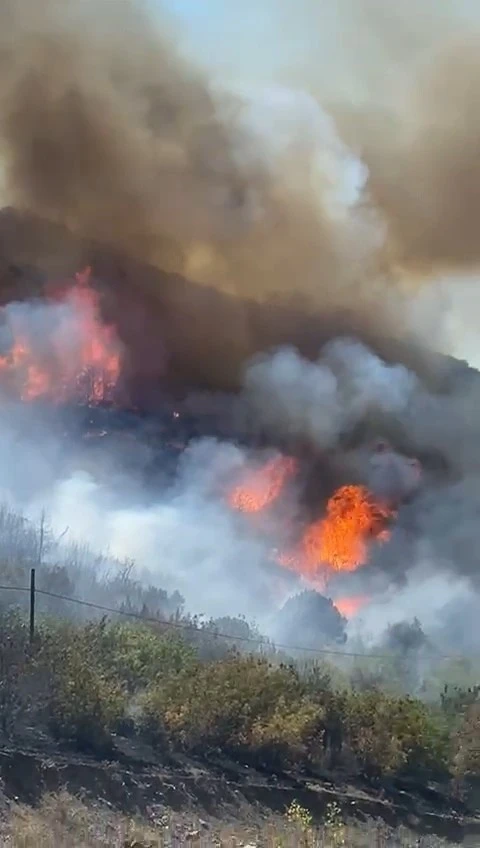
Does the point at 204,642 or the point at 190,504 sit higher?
the point at 190,504

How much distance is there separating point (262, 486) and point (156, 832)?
4874 centimetres

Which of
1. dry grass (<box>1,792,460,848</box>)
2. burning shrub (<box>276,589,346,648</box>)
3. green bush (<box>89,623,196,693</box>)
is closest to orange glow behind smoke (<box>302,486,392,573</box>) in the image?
burning shrub (<box>276,589,346,648</box>)

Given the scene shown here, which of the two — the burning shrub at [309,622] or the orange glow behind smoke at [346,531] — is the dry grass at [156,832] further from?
the orange glow behind smoke at [346,531]

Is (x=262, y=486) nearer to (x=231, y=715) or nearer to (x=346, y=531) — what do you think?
(x=346, y=531)

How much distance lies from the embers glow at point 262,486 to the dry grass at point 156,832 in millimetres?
42114

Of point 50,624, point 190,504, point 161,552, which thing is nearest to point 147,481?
point 190,504

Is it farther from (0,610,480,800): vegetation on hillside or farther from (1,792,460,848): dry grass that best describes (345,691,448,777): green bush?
(1,792,460,848): dry grass

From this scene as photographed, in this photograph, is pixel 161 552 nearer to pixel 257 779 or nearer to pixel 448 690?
pixel 448 690

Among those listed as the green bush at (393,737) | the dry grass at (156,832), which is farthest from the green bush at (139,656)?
the dry grass at (156,832)

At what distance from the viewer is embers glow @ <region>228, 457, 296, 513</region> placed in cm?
7569

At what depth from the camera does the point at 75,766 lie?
105 feet

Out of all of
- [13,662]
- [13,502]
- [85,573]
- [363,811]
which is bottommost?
[363,811]

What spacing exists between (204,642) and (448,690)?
12.4m

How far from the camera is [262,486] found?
256ft
